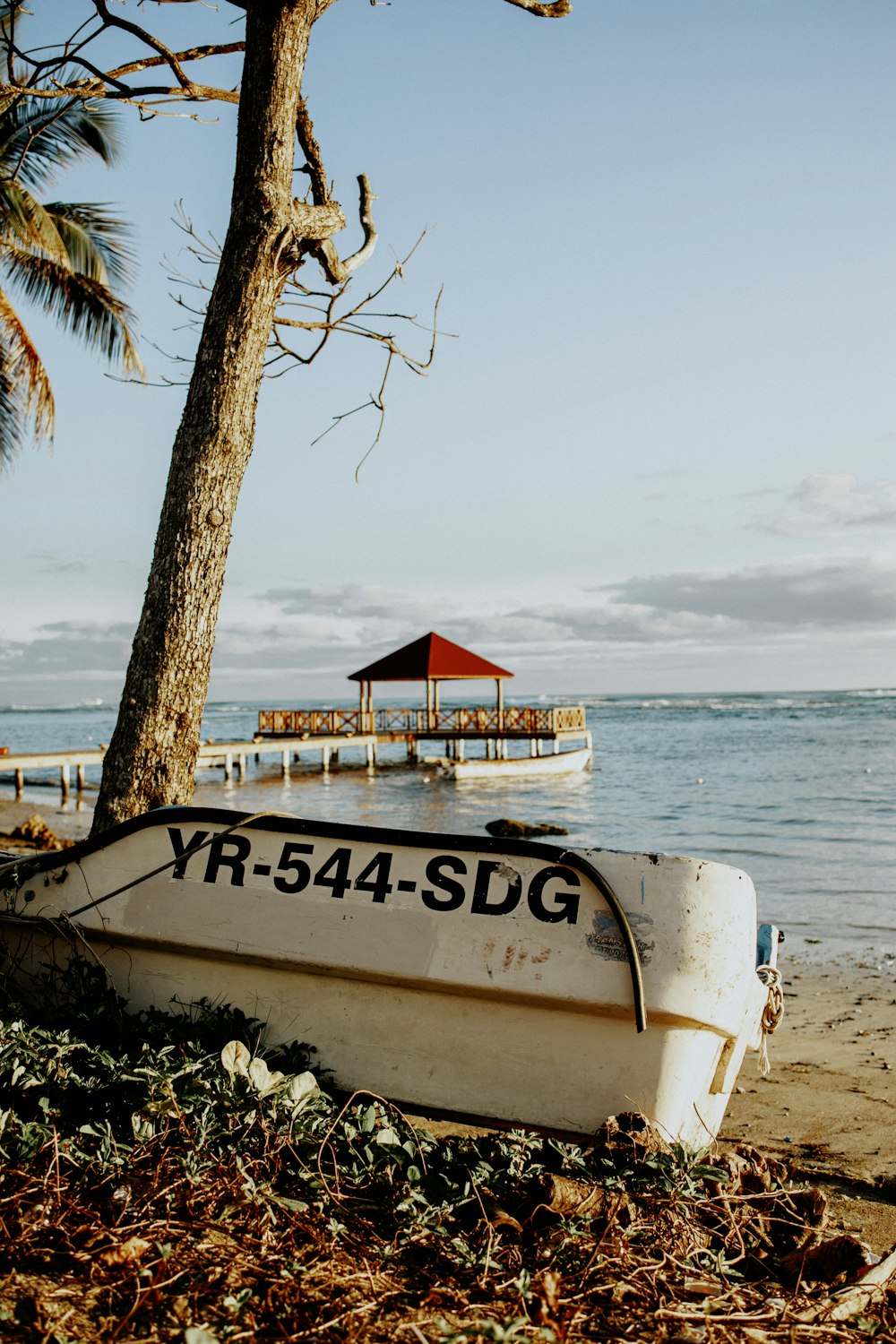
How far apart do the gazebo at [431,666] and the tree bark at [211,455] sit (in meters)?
24.7

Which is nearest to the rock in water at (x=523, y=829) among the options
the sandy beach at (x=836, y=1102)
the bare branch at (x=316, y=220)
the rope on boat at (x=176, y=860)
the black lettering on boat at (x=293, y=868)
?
the sandy beach at (x=836, y=1102)

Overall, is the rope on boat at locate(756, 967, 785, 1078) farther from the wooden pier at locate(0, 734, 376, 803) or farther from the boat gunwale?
the wooden pier at locate(0, 734, 376, 803)

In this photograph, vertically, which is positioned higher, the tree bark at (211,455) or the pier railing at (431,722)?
the tree bark at (211,455)

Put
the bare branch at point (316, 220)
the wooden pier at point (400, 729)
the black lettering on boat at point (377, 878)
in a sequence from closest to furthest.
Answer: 1. the black lettering on boat at point (377, 878)
2. the bare branch at point (316, 220)
3. the wooden pier at point (400, 729)

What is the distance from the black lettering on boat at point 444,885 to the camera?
11.4 feet

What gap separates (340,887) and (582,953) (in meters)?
0.90

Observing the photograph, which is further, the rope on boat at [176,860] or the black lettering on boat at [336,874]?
the rope on boat at [176,860]

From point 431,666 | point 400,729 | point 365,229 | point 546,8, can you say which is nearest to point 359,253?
point 365,229

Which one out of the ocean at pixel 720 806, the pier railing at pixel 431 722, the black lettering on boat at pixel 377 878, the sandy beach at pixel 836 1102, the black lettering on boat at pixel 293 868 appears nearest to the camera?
the black lettering on boat at pixel 377 878

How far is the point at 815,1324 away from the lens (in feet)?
7.90

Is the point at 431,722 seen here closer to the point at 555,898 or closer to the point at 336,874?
the point at 336,874

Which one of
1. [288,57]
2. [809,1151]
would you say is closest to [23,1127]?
[809,1151]

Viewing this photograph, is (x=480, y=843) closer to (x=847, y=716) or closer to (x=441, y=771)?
(x=441, y=771)

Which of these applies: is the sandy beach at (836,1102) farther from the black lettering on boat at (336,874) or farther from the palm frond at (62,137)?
the palm frond at (62,137)
